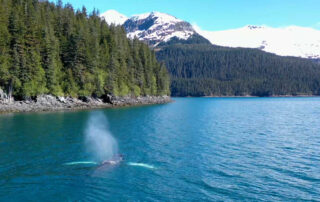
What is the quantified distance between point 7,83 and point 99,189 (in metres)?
68.9

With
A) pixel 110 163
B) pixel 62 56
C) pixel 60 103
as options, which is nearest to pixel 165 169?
pixel 110 163

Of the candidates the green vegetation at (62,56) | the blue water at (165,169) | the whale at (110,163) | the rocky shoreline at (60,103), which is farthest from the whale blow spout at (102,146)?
the green vegetation at (62,56)

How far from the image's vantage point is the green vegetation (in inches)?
3221

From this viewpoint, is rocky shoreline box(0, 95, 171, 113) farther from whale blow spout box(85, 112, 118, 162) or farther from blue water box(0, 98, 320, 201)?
whale blow spout box(85, 112, 118, 162)

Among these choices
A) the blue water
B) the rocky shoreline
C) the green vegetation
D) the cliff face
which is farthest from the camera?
the green vegetation

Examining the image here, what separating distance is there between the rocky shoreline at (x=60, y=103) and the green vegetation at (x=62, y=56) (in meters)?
2.04

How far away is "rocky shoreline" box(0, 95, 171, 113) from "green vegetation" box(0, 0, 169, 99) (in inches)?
80.3

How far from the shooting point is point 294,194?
21750 millimetres

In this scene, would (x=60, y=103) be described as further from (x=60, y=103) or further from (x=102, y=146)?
(x=102, y=146)

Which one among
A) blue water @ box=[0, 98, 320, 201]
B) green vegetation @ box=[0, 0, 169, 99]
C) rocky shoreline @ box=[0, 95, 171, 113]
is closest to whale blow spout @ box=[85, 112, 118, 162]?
blue water @ box=[0, 98, 320, 201]

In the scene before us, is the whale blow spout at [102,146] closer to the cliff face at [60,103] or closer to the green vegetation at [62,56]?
the cliff face at [60,103]

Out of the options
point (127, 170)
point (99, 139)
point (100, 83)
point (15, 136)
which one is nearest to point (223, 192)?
point (127, 170)

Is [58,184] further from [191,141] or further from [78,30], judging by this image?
[78,30]

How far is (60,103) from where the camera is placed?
294ft
